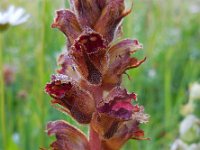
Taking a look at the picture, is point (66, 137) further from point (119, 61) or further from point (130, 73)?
point (130, 73)

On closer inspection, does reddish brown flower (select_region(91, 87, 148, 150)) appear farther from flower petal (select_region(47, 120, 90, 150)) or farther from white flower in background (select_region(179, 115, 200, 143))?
white flower in background (select_region(179, 115, 200, 143))

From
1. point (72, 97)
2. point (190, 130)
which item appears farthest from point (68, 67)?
point (190, 130)

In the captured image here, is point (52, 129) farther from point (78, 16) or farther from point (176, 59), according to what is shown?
point (176, 59)

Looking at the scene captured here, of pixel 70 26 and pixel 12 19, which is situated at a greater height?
pixel 12 19

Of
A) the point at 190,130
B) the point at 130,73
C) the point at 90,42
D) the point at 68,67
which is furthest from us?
the point at 130,73

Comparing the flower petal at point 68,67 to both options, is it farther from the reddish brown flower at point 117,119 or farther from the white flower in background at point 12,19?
the white flower in background at point 12,19

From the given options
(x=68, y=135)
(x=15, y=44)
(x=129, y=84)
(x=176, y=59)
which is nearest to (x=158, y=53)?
(x=176, y=59)
